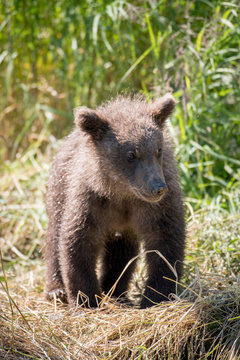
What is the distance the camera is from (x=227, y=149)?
19.0 ft

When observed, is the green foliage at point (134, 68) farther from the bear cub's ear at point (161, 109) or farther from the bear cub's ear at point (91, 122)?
the bear cub's ear at point (91, 122)

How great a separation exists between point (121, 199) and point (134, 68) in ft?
10.0

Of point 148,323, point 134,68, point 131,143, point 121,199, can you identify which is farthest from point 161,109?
point 134,68

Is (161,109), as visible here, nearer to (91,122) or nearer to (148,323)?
(91,122)

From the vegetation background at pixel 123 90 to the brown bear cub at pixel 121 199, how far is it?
1.67ft

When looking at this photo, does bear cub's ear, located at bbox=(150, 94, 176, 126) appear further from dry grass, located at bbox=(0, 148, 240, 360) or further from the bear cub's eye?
dry grass, located at bbox=(0, 148, 240, 360)

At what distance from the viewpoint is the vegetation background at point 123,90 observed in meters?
5.35

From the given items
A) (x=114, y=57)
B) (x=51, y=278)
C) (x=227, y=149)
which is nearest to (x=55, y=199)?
(x=51, y=278)

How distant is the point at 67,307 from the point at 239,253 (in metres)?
1.44

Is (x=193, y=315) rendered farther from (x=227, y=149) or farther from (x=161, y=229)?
(x=227, y=149)

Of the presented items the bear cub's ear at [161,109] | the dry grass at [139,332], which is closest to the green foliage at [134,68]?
the bear cub's ear at [161,109]

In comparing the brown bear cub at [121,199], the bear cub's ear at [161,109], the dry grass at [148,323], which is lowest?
the dry grass at [148,323]

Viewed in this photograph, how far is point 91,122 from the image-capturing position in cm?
402

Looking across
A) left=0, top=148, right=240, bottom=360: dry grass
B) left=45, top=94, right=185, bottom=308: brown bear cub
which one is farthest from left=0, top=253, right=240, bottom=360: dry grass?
left=45, top=94, right=185, bottom=308: brown bear cub
